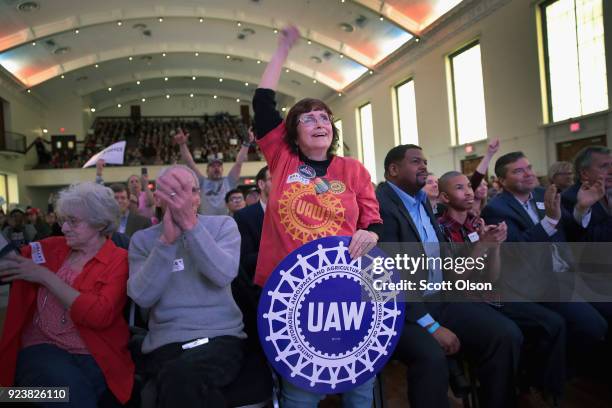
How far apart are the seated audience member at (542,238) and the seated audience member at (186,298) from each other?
1492mm

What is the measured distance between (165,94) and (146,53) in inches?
332

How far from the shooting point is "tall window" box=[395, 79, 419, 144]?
558 inches

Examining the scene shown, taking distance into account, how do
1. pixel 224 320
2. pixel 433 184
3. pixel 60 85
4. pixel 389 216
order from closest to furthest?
pixel 224 320 → pixel 389 216 → pixel 433 184 → pixel 60 85

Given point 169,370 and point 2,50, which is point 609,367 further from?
point 2,50

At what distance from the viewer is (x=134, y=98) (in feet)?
81.5

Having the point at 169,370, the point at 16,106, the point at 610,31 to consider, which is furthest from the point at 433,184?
the point at 16,106

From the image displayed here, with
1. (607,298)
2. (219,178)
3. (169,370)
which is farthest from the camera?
(219,178)

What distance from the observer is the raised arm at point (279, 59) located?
67.3 inches

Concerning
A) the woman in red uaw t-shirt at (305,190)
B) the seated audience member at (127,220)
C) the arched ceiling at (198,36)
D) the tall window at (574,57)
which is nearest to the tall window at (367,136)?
the arched ceiling at (198,36)

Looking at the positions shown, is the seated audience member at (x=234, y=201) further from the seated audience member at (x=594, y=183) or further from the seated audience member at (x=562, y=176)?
the seated audience member at (x=562, y=176)

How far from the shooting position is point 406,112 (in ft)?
48.1

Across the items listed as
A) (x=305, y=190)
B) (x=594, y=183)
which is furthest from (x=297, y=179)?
(x=594, y=183)

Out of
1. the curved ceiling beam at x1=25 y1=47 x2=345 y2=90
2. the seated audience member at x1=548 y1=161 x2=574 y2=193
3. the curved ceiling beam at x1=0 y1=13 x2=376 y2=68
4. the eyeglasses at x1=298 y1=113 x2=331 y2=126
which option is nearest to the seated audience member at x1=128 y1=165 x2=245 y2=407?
the eyeglasses at x1=298 y1=113 x2=331 y2=126

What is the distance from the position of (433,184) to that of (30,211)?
828 centimetres
